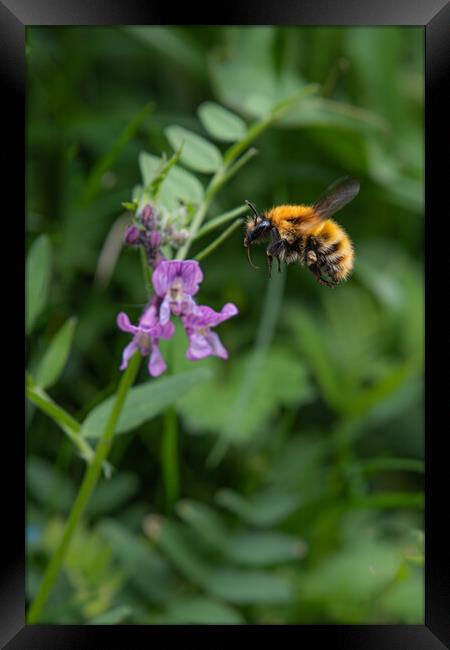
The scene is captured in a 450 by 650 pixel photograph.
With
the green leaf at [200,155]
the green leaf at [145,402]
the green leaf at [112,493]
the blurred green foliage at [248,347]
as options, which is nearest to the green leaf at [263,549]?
the blurred green foliage at [248,347]

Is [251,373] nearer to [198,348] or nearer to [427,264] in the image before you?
[427,264]

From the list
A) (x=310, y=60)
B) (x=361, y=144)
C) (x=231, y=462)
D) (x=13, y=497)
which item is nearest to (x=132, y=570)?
(x=231, y=462)

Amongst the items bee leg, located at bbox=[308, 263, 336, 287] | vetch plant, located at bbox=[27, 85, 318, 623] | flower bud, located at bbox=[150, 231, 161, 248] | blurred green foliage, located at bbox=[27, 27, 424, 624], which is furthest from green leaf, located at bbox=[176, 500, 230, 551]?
flower bud, located at bbox=[150, 231, 161, 248]

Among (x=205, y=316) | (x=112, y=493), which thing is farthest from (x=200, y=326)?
(x=112, y=493)

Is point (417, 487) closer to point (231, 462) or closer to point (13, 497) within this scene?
point (231, 462)

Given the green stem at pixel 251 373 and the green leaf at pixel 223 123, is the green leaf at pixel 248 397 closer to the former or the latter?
the green stem at pixel 251 373

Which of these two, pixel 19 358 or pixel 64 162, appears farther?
pixel 64 162
